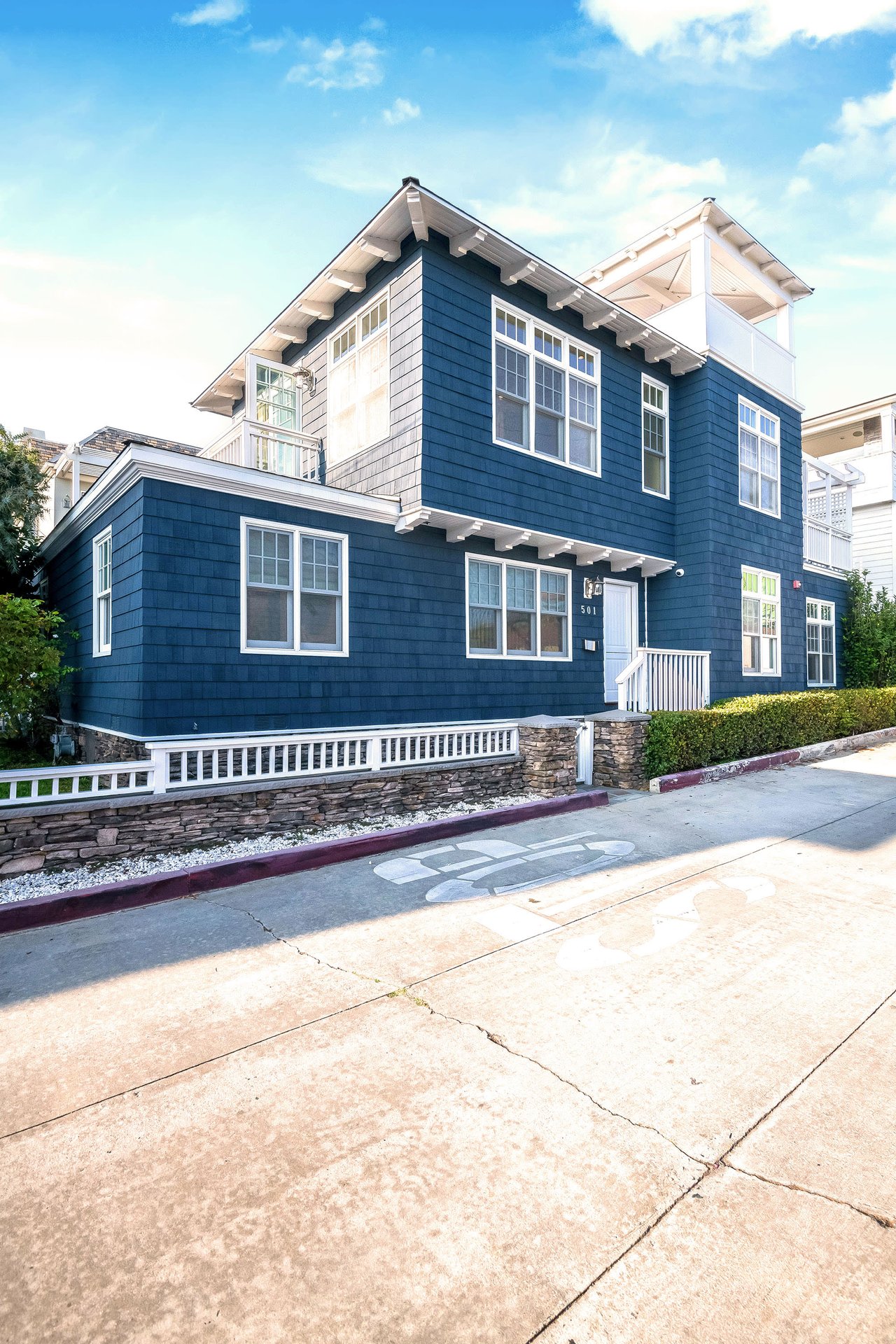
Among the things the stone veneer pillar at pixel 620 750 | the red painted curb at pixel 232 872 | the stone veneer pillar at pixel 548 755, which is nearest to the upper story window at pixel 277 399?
the stone veneer pillar at pixel 548 755

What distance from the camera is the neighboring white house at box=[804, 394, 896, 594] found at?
66.1ft

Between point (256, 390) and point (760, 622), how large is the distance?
1073cm

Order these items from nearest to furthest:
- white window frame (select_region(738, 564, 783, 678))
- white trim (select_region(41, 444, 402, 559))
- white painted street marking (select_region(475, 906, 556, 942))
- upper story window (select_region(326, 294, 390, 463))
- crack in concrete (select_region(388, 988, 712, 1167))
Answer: crack in concrete (select_region(388, 988, 712, 1167)) → white painted street marking (select_region(475, 906, 556, 942)) → white trim (select_region(41, 444, 402, 559)) → upper story window (select_region(326, 294, 390, 463)) → white window frame (select_region(738, 564, 783, 678))

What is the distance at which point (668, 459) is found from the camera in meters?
13.3

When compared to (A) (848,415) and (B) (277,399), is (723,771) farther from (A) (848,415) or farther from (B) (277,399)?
(A) (848,415)

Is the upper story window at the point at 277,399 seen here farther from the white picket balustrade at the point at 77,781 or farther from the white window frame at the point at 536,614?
the white picket balustrade at the point at 77,781

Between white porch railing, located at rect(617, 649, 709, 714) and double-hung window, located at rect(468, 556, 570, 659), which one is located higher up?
double-hung window, located at rect(468, 556, 570, 659)

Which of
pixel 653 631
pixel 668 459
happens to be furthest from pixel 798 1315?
pixel 668 459

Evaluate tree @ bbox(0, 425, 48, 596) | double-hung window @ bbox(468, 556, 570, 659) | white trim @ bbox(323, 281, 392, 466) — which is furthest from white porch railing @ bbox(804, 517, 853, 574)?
tree @ bbox(0, 425, 48, 596)

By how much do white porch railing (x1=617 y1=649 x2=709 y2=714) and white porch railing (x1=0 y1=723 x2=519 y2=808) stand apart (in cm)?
244

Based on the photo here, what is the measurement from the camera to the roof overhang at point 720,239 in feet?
41.4

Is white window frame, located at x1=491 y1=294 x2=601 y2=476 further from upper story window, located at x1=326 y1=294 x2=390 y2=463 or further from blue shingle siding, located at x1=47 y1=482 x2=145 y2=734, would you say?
blue shingle siding, located at x1=47 y1=482 x2=145 y2=734

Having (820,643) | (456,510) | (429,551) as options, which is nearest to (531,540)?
(456,510)

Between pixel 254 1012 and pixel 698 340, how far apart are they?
13754 millimetres
